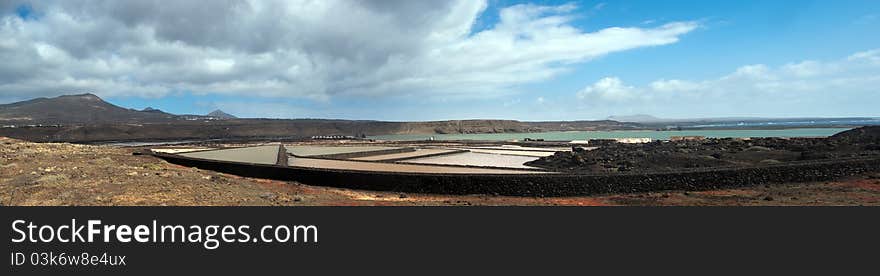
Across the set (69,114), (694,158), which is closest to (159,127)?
(694,158)

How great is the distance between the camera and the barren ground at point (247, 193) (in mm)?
12914

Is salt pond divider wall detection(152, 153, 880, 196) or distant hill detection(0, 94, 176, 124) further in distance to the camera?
distant hill detection(0, 94, 176, 124)

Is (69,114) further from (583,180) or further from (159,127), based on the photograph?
(583,180)

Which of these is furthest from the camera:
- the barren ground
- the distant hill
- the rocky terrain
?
the distant hill

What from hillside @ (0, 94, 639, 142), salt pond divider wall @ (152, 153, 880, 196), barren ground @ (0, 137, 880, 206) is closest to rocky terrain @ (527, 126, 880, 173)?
salt pond divider wall @ (152, 153, 880, 196)

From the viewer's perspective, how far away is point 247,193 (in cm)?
1560

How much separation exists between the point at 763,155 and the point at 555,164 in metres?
13.8

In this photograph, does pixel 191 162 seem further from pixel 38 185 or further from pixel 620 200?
pixel 620 200

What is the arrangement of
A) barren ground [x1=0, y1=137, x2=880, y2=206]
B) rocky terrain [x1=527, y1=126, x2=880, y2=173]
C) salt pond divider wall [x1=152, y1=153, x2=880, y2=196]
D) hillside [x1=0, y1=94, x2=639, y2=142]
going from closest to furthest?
barren ground [x1=0, y1=137, x2=880, y2=206], salt pond divider wall [x1=152, y1=153, x2=880, y2=196], rocky terrain [x1=527, y1=126, x2=880, y2=173], hillside [x1=0, y1=94, x2=639, y2=142]

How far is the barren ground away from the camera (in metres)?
12.9

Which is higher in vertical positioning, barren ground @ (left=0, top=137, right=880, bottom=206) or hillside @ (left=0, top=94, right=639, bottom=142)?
hillside @ (left=0, top=94, right=639, bottom=142)

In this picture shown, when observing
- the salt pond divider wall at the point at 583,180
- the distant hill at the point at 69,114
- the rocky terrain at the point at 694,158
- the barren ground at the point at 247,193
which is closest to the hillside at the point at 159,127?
the distant hill at the point at 69,114

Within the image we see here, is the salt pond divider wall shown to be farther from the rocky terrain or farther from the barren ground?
the rocky terrain

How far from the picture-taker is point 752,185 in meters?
19.4
